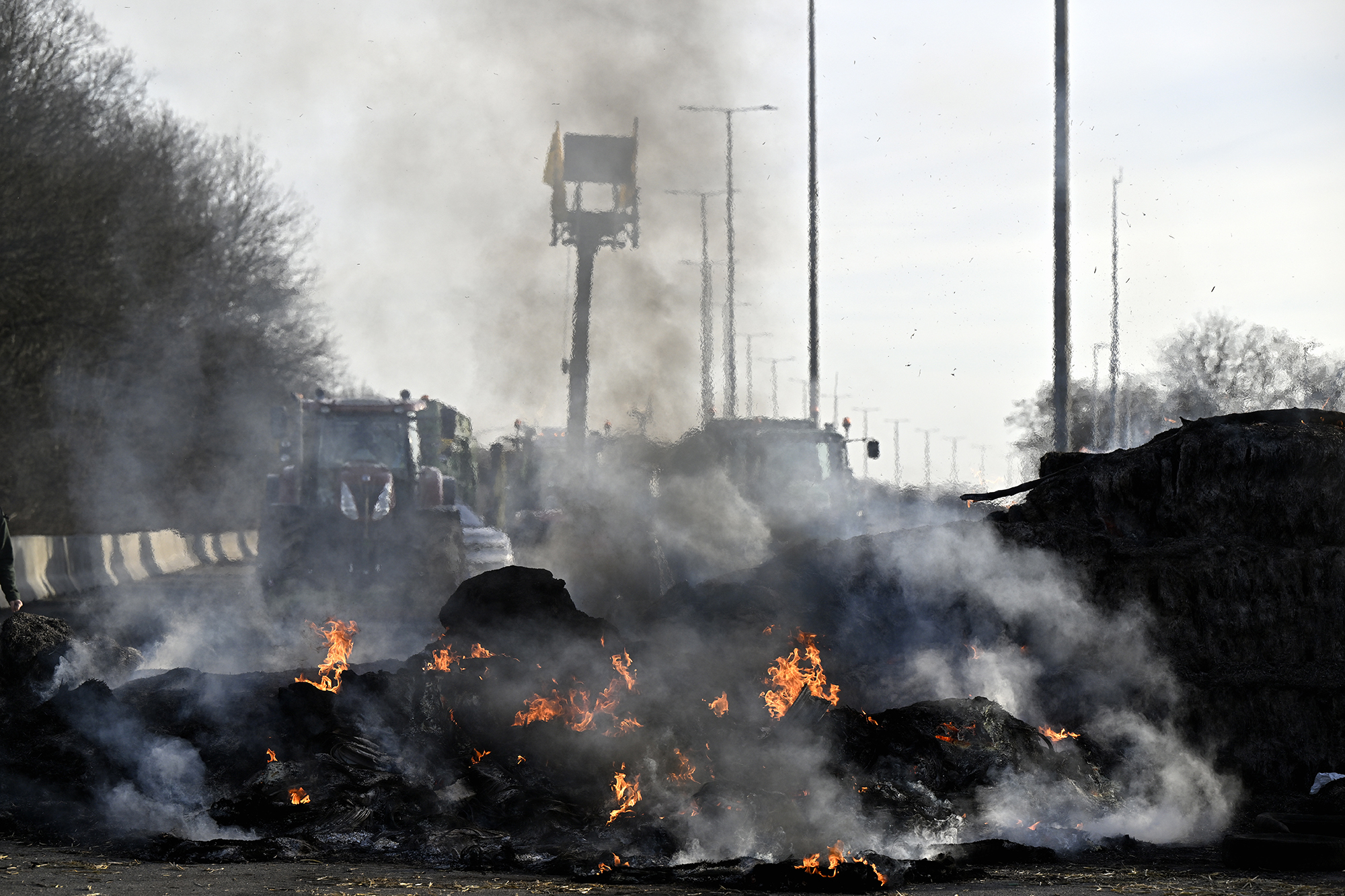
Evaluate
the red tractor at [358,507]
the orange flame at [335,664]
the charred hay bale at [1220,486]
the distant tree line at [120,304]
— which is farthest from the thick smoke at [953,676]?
the distant tree line at [120,304]

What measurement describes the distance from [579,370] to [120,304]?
36.0 feet

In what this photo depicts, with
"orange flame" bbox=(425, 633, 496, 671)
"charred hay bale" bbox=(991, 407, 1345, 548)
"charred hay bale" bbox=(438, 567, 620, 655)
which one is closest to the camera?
"orange flame" bbox=(425, 633, 496, 671)

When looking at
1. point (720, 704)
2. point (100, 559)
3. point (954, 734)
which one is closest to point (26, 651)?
point (720, 704)

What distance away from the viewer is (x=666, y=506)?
2241 cm

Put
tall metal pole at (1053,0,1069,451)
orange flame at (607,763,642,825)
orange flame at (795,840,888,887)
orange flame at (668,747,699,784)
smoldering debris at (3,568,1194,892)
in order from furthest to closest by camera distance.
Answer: tall metal pole at (1053,0,1069,451) < orange flame at (668,747,699,784) < orange flame at (607,763,642,825) < smoldering debris at (3,568,1194,892) < orange flame at (795,840,888,887)

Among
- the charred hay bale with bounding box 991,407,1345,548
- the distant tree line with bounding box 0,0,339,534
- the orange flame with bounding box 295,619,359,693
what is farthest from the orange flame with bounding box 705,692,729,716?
the distant tree line with bounding box 0,0,339,534

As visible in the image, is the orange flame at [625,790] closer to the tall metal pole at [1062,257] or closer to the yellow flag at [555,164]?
the tall metal pole at [1062,257]

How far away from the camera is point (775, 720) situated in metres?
10.1

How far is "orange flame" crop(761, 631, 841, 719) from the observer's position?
34.2 feet

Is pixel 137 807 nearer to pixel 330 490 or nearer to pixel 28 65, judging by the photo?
pixel 330 490

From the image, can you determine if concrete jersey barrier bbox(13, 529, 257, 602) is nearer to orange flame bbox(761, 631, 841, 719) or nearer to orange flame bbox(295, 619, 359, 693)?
orange flame bbox(295, 619, 359, 693)

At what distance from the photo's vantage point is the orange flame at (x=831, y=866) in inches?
285

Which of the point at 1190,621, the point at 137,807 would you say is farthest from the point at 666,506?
the point at 137,807

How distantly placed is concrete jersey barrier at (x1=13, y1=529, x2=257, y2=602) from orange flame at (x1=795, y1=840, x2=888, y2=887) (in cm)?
1380
